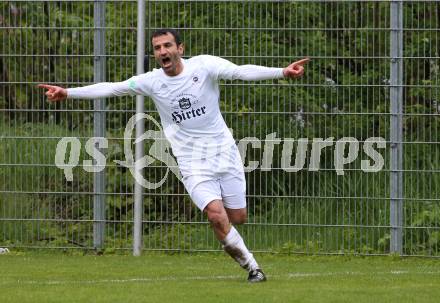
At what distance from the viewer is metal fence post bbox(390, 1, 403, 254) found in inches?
491

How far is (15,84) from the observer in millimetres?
13211

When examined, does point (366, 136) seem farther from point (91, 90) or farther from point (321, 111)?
point (91, 90)

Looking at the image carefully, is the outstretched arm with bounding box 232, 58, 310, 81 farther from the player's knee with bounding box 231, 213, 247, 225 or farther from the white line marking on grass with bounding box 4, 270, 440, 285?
the white line marking on grass with bounding box 4, 270, 440, 285

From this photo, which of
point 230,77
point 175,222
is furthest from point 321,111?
point 230,77

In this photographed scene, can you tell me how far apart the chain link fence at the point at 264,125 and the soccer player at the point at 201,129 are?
9.53ft

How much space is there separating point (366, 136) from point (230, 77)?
3407mm

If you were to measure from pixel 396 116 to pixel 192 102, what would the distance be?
3.51 m

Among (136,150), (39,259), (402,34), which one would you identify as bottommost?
(39,259)

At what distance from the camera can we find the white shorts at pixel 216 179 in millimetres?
9594

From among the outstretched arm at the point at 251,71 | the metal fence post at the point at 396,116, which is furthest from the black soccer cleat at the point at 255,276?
the metal fence post at the point at 396,116

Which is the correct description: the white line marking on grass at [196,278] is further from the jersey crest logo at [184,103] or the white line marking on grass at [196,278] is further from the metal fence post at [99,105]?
the metal fence post at [99,105]

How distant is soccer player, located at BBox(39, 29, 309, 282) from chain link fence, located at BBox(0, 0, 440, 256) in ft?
9.53

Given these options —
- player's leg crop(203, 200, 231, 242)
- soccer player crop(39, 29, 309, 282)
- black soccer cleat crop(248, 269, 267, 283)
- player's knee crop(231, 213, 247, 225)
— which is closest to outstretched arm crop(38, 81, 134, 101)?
soccer player crop(39, 29, 309, 282)

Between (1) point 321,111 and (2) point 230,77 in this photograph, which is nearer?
(2) point 230,77
